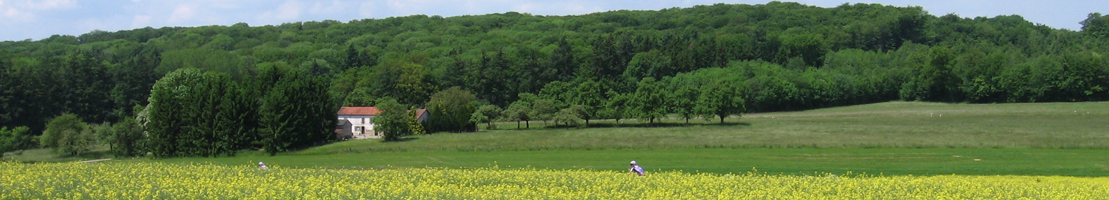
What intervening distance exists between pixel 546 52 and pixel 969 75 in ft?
246

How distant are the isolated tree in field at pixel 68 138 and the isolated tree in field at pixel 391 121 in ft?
88.5

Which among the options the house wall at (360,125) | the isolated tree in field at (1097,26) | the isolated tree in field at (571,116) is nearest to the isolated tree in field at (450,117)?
the house wall at (360,125)

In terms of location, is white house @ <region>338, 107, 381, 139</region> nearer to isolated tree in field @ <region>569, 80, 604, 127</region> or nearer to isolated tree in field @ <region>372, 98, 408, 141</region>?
isolated tree in field @ <region>372, 98, 408, 141</region>

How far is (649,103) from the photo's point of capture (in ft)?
315

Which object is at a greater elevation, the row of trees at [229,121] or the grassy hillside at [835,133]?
the row of trees at [229,121]

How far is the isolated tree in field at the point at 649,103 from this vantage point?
Answer: 95938mm

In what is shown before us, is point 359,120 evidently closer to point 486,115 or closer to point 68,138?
point 486,115

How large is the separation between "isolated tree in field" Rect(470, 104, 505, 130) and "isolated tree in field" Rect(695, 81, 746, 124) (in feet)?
75.4

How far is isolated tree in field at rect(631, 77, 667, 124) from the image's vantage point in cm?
9594

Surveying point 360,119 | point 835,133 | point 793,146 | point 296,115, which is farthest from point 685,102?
point 296,115

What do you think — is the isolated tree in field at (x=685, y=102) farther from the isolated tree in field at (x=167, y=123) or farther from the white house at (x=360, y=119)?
the isolated tree in field at (x=167, y=123)

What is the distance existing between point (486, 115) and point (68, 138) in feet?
137

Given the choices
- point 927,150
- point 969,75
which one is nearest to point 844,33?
point 969,75

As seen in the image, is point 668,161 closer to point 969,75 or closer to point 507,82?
point 507,82
